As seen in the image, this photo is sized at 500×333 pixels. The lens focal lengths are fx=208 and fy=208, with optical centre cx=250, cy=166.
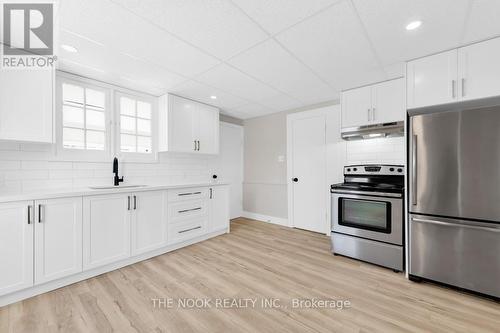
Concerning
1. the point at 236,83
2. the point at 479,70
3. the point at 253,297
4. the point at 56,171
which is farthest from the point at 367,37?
the point at 56,171

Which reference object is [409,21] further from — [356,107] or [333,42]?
[356,107]

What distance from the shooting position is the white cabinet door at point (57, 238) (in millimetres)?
1913

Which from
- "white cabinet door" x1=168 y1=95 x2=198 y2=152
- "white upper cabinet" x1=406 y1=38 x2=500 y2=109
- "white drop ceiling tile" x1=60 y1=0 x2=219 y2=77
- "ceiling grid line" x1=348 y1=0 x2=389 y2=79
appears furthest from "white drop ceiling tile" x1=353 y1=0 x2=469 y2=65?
"white cabinet door" x1=168 y1=95 x2=198 y2=152

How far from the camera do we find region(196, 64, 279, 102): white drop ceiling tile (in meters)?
2.55

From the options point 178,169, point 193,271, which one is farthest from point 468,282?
point 178,169

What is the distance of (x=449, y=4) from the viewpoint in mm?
1465

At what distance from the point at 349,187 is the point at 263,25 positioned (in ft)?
7.03

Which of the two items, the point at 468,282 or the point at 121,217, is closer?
the point at 468,282

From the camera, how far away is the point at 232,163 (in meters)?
4.81

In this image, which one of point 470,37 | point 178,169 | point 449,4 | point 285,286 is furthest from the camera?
point 178,169

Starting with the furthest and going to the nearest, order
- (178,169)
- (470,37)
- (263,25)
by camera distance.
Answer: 1. (178,169)
2. (470,37)
3. (263,25)

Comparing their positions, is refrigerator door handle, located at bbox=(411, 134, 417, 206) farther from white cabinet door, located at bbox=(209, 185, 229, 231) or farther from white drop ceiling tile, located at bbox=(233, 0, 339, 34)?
white cabinet door, located at bbox=(209, 185, 229, 231)

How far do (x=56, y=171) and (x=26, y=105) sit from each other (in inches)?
30.6

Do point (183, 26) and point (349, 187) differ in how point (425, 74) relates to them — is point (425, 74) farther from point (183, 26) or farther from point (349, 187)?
point (183, 26)
